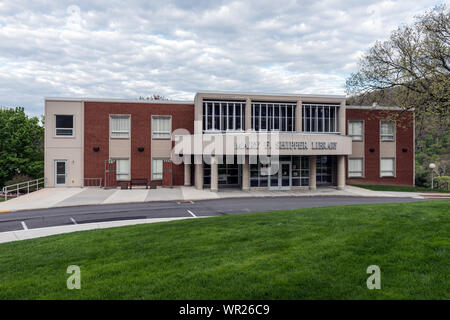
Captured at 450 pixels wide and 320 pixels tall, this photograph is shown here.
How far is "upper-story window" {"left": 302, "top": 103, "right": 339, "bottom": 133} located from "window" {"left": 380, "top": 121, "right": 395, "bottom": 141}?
658 cm

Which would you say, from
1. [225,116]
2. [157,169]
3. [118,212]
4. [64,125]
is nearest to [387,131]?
[225,116]

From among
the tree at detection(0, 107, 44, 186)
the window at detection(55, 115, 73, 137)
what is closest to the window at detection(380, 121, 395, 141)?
the window at detection(55, 115, 73, 137)

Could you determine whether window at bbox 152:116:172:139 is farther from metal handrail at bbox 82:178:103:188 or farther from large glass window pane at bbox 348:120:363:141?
large glass window pane at bbox 348:120:363:141

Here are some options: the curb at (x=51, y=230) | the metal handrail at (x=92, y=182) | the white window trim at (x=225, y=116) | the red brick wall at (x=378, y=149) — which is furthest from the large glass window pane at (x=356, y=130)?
the metal handrail at (x=92, y=182)

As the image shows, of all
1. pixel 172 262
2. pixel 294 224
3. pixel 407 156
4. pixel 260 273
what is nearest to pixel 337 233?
pixel 294 224

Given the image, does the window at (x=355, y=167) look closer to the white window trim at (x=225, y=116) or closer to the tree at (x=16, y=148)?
the white window trim at (x=225, y=116)

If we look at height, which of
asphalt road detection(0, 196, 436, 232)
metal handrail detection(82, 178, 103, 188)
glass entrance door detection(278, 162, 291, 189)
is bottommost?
asphalt road detection(0, 196, 436, 232)

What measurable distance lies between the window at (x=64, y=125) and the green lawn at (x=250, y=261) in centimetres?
2242

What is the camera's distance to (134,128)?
30.9 meters

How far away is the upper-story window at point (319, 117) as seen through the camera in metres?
30.5

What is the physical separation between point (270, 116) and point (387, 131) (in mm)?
13769

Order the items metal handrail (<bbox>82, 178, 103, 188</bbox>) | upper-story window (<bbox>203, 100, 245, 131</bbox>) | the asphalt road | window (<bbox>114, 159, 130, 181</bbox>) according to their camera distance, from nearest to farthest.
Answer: the asphalt road < upper-story window (<bbox>203, 100, 245, 131</bbox>) < metal handrail (<bbox>82, 178, 103, 188</bbox>) < window (<bbox>114, 159, 130, 181</bbox>)

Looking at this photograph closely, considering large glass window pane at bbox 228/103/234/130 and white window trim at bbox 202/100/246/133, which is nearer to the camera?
white window trim at bbox 202/100/246/133

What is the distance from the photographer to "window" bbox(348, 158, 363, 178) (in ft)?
110
